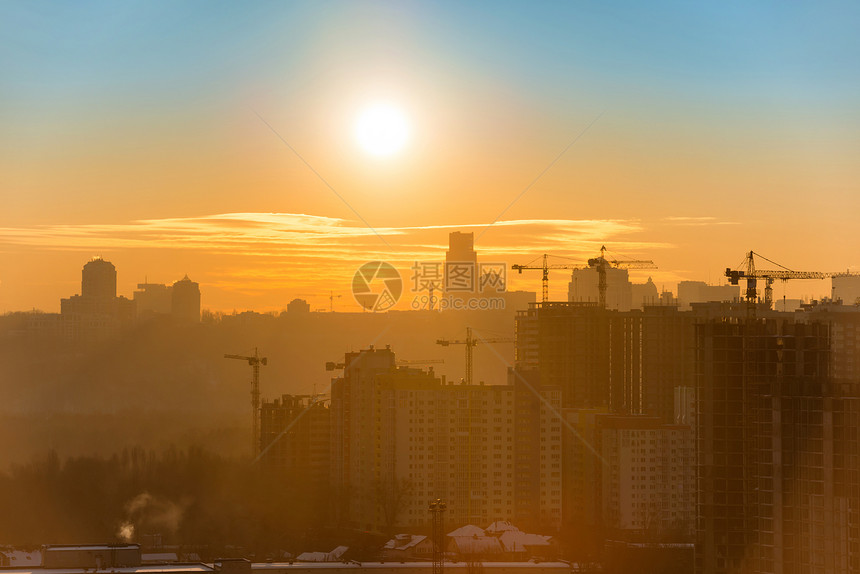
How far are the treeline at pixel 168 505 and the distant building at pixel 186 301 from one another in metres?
14.9

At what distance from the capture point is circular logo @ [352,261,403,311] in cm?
3903

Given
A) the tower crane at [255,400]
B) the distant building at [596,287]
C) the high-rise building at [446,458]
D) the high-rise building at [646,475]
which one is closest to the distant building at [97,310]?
the tower crane at [255,400]

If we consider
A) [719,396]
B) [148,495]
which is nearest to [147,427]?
[148,495]

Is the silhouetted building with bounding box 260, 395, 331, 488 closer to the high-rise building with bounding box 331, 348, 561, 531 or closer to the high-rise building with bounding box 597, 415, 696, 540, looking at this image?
the high-rise building with bounding box 331, 348, 561, 531

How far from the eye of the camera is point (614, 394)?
134ft

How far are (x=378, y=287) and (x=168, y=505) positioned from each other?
34.0ft

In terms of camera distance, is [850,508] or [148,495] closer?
[850,508]

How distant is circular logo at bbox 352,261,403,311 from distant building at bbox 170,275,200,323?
905 centimetres

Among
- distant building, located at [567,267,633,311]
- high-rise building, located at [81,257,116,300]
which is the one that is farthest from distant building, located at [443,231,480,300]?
high-rise building, located at [81,257,116,300]

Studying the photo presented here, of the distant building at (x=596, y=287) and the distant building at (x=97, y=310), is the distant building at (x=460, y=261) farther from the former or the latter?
the distant building at (x=97, y=310)

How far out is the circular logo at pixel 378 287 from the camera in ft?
128

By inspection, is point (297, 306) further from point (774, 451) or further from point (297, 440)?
point (774, 451)

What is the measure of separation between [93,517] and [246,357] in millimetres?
15959

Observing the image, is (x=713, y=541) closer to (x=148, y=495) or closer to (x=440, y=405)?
(x=440, y=405)
